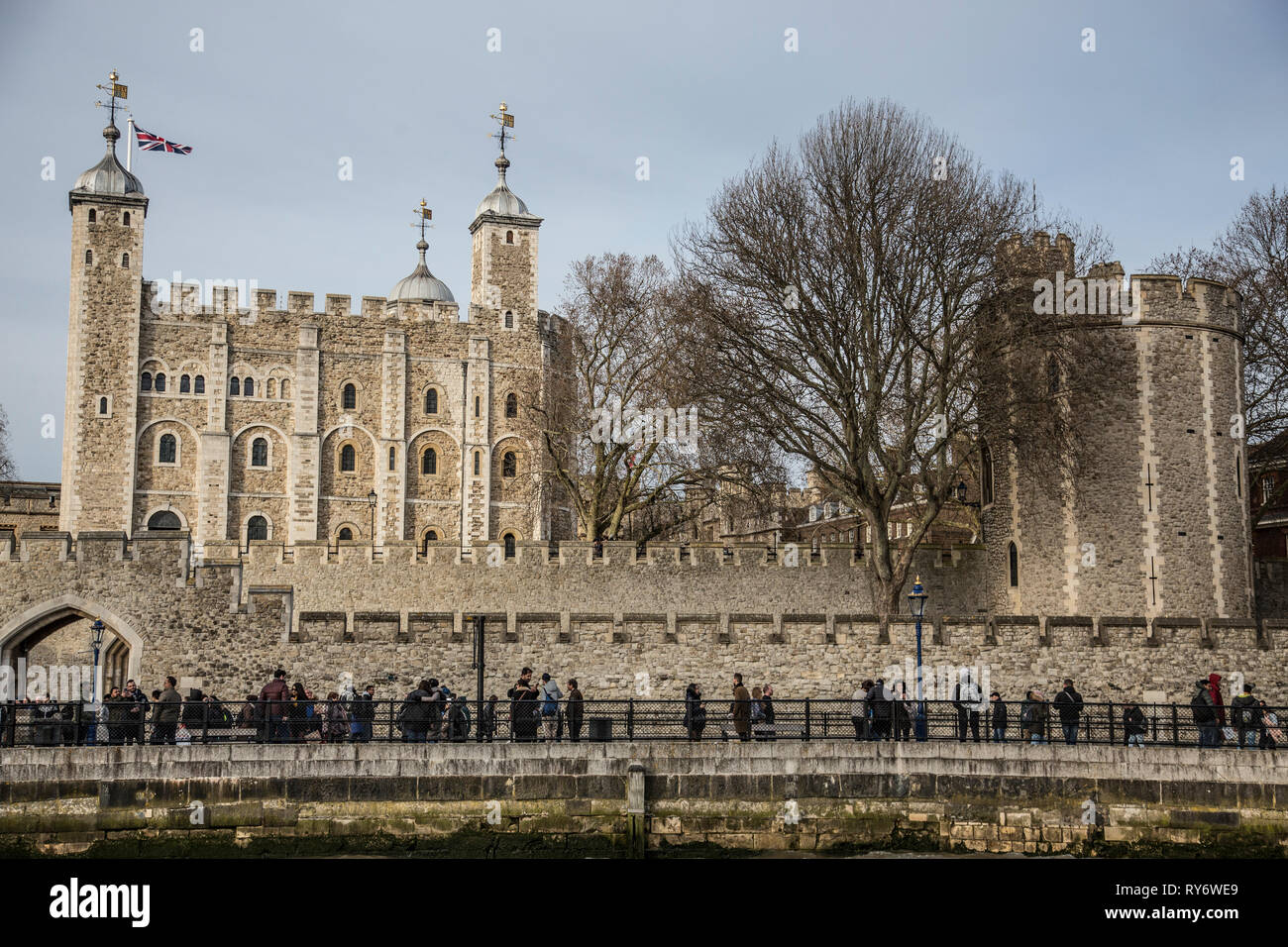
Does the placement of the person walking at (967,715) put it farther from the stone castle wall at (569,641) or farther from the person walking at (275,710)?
the person walking at (275,710)

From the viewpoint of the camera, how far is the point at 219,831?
60.5ft

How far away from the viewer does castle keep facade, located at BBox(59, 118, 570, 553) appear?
51406 millimetres

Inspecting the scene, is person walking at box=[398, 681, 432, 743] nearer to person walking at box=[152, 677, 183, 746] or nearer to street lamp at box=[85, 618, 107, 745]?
person walking at box=[152, 677, 183, 746]

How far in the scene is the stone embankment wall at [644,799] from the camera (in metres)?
A: 18.4

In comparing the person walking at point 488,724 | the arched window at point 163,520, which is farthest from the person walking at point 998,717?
the arched window at point 163,520

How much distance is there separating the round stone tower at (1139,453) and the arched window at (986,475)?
2.33 meters

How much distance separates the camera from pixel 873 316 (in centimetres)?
3027

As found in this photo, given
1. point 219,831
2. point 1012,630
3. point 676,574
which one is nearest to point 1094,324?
point 1012,630

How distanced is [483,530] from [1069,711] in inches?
1456

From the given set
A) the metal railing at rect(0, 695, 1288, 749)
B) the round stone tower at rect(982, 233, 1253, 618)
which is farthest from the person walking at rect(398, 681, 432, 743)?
the round stone tower at rect(982, 233, 1253, 618)

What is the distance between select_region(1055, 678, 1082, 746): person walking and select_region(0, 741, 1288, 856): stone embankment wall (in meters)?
0.48

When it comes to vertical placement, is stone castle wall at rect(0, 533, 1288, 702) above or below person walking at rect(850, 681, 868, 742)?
above
